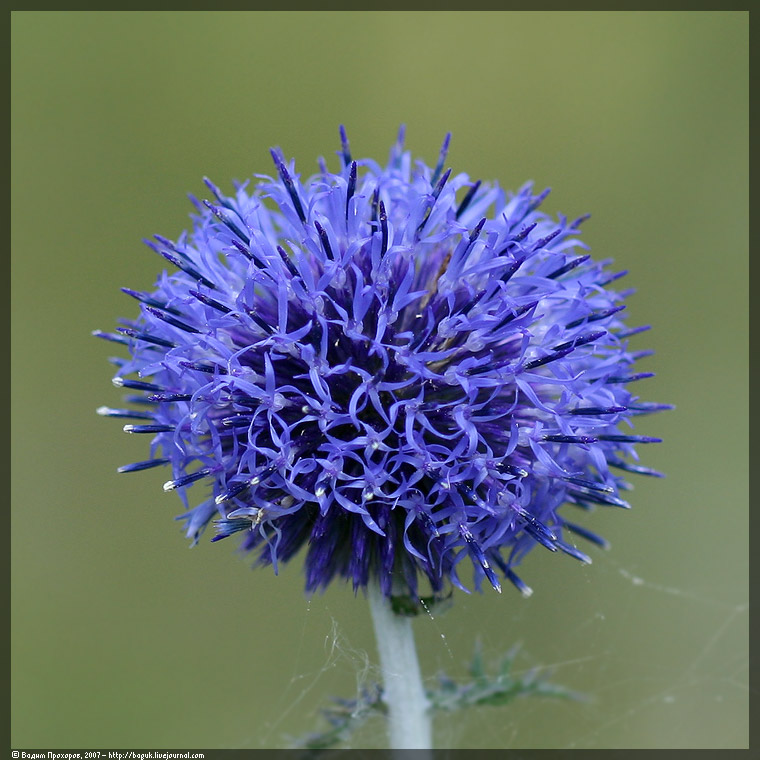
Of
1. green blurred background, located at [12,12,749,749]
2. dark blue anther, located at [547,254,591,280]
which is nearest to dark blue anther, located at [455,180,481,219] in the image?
dark blue anther, located at [547,254,591,280]

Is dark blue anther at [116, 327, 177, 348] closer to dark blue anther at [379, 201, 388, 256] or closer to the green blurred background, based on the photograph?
dark blue anther at [379, 201, 388, 256]

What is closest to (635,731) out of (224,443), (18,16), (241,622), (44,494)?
(241,622)

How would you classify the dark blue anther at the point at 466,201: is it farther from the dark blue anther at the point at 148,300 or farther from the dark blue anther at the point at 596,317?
the dark blue anther at the point at 148,300

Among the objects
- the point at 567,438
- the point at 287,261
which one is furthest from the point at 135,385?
the point at 567,438

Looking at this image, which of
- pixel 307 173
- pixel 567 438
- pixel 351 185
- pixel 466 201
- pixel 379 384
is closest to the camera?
pixel 379 384

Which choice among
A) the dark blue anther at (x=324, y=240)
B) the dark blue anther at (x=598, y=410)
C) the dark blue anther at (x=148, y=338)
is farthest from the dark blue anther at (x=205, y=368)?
the dark blue anther at (x=598, y=410)

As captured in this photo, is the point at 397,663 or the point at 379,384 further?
the point at 397,663

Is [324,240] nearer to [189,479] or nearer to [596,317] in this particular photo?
[189,479]
